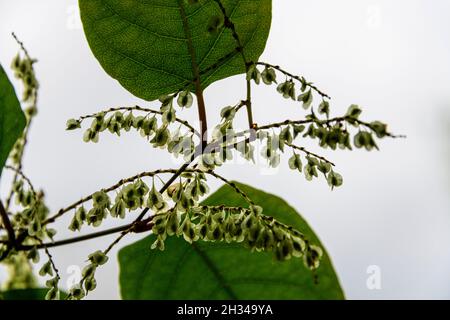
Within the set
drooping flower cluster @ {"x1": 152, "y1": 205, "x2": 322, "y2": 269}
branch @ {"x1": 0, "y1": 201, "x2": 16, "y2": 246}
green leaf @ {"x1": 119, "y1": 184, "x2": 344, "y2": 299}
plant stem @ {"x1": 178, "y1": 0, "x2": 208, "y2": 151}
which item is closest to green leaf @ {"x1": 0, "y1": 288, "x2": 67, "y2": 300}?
green leaf @ {"x1": 119, "y1": 184, "x2": 344, "y2": 299}

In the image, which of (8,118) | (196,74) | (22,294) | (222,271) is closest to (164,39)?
(196,74)

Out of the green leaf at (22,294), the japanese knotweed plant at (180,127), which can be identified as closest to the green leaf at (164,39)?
the japanese knotweed plant at (180,127)

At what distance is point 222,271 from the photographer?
185 centimetres

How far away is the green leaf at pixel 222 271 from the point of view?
1.73 meters

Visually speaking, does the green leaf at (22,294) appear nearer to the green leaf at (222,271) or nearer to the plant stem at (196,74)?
the green leaf at (222,271)

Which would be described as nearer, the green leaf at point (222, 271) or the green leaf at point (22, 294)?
the green leaf at point (222, 271)

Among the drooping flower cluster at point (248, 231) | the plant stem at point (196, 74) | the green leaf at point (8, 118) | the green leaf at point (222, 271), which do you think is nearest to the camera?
the drooping flower cluster at point (248, 231)

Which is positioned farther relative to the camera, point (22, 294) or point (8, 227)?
point (22, 294)

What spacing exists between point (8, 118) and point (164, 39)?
1.61 ft

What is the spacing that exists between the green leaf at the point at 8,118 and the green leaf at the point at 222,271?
49cm

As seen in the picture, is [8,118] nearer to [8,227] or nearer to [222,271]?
[8,227]
